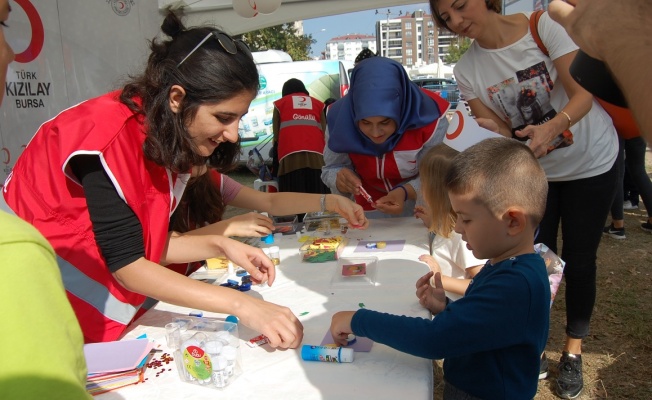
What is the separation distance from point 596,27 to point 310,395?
0.86 meters

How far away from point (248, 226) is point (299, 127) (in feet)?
10.2

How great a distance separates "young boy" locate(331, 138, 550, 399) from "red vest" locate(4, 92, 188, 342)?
62 centimetres

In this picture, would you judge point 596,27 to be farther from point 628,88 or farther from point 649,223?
point 649,223

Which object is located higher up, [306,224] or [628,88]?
[628,88]

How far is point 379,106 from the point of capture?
7.82 ft

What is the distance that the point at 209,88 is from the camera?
147cm

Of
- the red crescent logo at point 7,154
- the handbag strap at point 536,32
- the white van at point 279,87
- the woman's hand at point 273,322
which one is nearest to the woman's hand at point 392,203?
the handbag strap at point 536,32

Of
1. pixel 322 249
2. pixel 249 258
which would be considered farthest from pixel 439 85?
pixel 249 258

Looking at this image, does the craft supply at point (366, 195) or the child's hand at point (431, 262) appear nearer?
the child's hand at point (431, 262)

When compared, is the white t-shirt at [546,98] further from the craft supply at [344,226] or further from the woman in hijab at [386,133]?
the craft supply at [344,226]

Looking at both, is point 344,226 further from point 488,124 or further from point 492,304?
point 492,304

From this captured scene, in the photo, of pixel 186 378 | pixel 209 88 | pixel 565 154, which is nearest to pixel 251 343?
pixel 186 378

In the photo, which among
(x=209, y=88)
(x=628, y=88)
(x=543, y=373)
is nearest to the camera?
(x=628, y=88)

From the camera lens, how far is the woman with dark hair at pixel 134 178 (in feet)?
4.33
